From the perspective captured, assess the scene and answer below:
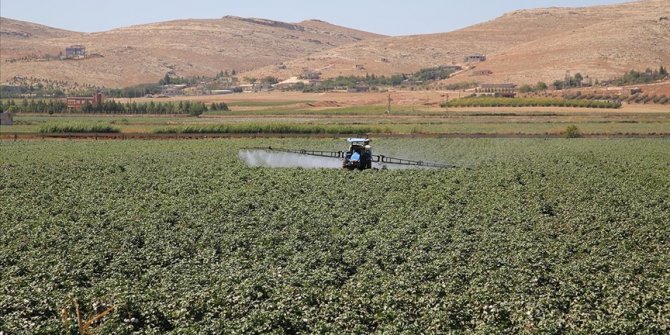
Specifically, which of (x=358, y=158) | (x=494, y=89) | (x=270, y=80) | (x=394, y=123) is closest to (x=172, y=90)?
(x=270, y=80)

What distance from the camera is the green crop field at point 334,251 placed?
49.2ft

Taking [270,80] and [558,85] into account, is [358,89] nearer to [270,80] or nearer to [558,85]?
[558,85]

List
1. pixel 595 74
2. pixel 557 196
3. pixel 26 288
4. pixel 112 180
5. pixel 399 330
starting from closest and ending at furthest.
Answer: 1. pixel 399 330
2. pixel 26 288
3. pixel 557 196
4. pixel 112 180
5. pixel 595 74

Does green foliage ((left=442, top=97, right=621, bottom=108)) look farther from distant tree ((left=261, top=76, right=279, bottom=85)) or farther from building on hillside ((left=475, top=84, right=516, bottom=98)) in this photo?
distant tree ((left=261, top=76, right=279, bottom=85))

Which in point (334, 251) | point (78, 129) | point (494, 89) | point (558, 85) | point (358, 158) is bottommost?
point (334, 251)

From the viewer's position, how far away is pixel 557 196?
2872 centimetres

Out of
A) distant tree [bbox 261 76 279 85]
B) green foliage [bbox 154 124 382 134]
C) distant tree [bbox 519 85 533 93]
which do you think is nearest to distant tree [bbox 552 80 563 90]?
distant tree [bbox 519 85 533 93]

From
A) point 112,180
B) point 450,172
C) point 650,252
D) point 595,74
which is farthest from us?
point 595,74

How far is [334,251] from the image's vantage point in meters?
20.0

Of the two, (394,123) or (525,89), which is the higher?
(525,89)

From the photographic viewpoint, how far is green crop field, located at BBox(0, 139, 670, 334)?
15.0 m

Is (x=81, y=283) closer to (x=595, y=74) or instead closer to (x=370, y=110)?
(x=370, y=110)

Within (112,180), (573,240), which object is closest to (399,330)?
(573,240)

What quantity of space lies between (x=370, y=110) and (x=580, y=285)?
78845 millimetres
